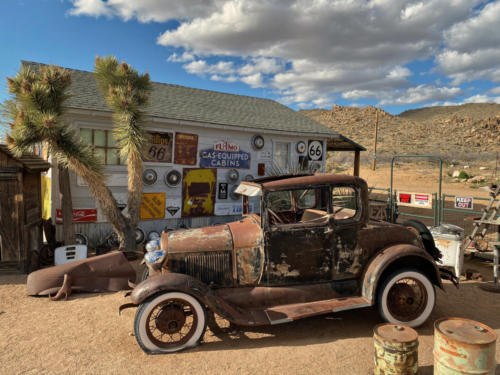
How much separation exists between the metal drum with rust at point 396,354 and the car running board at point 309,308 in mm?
840

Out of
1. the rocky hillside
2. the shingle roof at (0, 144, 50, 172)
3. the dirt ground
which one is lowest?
the dirt ground

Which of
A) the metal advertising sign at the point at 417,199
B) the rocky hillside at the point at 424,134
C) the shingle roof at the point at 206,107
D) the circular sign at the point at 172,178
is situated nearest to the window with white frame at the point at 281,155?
the shingle roof at the point at 206,107

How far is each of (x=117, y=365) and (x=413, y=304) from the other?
12.3 ft

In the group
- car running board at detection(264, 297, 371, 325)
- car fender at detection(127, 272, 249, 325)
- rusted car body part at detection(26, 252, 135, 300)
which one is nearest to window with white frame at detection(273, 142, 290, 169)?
rusted car body part at detection(26, 252, 135, 300)

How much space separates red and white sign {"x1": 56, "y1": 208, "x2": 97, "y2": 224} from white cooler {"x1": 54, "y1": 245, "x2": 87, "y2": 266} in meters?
1.57

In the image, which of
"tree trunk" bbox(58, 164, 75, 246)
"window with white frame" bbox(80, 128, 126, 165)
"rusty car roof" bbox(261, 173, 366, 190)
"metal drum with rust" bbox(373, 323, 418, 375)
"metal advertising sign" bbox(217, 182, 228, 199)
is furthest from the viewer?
"metal advertising sign" bbox(217, 182, 228, 199)

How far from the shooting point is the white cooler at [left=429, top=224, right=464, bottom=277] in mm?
6387

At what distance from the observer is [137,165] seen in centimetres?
767

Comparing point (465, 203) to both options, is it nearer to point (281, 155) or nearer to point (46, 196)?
point (281, 155)

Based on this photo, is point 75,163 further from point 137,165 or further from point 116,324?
point 116,324

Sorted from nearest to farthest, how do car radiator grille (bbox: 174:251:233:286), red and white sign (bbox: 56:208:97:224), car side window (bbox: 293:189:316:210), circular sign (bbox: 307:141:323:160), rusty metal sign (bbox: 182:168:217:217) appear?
car radiator grille (bbox: 174:251:233:286) < car side window (bbox: 293:189:316:210) < red and white sign (bbox: 56:208:97:224) < rusty metal sign (bbox: 182:168:217:217) < circular sign (bbox: 307:141:323:160)

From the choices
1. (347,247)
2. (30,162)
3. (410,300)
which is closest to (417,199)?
(410,300)

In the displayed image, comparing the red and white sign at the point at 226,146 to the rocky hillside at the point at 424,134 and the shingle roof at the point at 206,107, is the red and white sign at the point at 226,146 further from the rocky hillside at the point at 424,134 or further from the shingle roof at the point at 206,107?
the rocky hillside at the point at 424,134

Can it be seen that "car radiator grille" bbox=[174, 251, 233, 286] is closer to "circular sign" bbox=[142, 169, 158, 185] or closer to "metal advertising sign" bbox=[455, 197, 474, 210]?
"circular sign" bbox=[142, 169, 158, 185]
